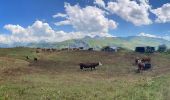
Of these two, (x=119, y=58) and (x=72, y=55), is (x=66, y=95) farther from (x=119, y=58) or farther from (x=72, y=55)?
(x=72, y=55)

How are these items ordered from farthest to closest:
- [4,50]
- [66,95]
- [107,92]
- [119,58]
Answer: [4,50] < [119,58] < [107,92] < [66,95]

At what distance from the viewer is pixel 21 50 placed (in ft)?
339

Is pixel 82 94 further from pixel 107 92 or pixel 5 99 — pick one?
pixel 5 99

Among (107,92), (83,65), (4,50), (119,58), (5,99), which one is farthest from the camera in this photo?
(4,50)

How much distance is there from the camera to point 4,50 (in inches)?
4038

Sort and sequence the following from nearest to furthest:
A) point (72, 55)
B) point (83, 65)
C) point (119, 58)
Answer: point (83, 65)
point (119, 58)
point (72, 55)

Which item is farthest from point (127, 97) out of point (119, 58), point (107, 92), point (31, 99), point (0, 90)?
point (119, 58)

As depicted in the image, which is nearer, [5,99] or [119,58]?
[5,99]

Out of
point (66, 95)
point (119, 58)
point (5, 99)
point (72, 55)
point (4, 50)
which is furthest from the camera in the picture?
point (4, 50)

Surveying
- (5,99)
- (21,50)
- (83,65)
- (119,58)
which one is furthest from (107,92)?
(21,50)

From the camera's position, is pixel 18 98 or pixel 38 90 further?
pixel 38 90

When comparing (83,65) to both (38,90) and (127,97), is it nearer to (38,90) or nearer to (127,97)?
(38,90)

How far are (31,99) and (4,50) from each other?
3013 inches

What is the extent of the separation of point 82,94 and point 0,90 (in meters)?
7.83
